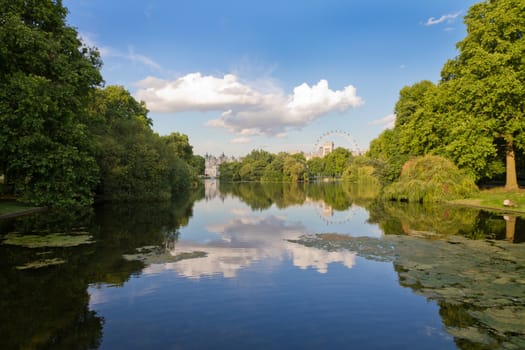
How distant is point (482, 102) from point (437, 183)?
25.5 ft

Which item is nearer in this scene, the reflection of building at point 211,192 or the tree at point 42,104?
the tree at point 42,104

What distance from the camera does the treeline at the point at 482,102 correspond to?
30047 millimetres

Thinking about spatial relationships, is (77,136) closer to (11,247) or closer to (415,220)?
(11,247)

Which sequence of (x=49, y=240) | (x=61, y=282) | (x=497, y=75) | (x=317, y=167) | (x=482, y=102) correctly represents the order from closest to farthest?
(x=61, y=282), (x=49, y=240), (x=497, y=75), (x=482, y=102), (x=317, y=167)

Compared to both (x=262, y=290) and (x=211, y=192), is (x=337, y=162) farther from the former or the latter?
(x=262, y=290)

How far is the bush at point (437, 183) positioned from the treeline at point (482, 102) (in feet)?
0.38

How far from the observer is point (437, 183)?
110 ft

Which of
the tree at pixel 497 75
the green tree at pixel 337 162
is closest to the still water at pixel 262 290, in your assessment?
the tree at pixel 497 75

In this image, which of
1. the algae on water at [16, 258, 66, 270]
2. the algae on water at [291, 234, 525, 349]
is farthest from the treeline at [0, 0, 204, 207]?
the algae on water at [291, 234, 525, 349]

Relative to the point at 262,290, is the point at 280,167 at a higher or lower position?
higher

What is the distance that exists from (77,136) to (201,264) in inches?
644

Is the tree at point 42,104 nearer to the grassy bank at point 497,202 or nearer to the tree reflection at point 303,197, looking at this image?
the tree reflection at point 303,197

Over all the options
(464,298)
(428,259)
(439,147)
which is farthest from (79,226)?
(439,147)

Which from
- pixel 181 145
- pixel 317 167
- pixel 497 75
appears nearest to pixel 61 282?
pixel 497 75
